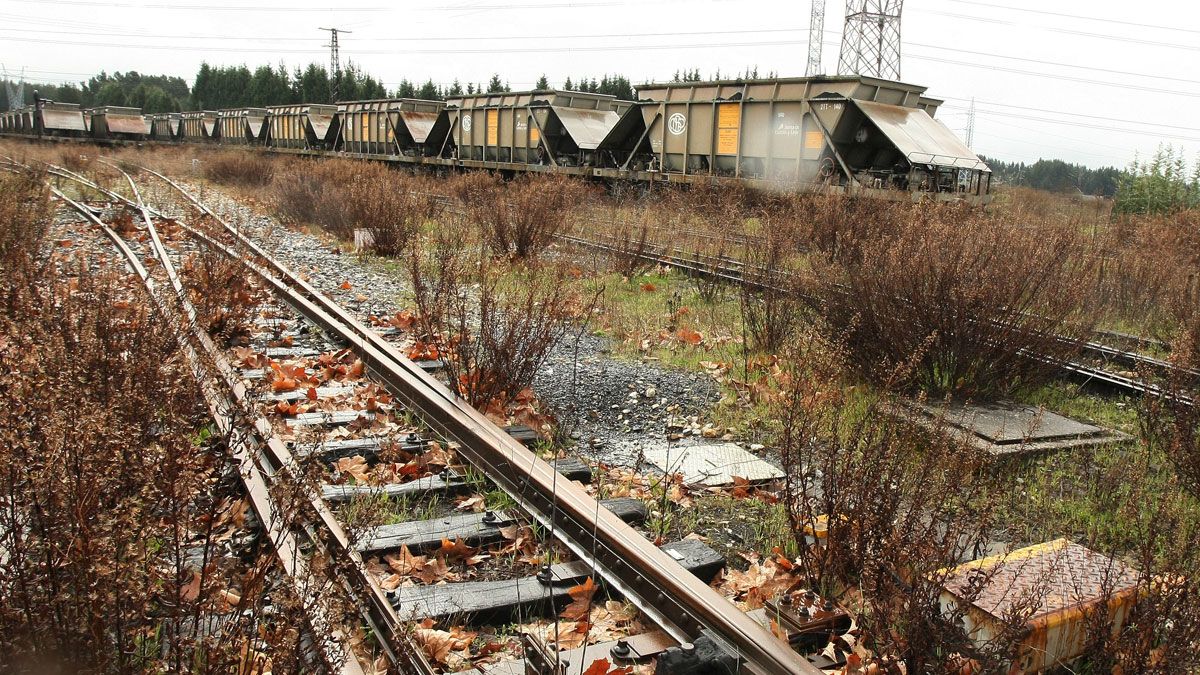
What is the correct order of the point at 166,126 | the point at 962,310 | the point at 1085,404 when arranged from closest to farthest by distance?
the point at 962,310, the point at 1085,404, the point at 166,126

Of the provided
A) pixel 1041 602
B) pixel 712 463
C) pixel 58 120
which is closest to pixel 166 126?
pixel 58 120

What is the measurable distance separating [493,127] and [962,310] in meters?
21.4

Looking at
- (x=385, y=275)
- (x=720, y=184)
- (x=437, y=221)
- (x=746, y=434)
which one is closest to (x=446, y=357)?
(x=746, y=434)

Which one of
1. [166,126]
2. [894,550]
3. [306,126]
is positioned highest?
[166,126]

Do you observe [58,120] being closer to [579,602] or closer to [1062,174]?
[579,602]

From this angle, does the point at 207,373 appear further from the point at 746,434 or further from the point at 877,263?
the point at 877,263

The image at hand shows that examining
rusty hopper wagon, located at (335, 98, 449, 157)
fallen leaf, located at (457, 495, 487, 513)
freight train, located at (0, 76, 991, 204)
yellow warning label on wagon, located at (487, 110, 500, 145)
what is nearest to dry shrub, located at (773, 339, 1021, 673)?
fallen leaf, located at (457, 495, 487, 513)

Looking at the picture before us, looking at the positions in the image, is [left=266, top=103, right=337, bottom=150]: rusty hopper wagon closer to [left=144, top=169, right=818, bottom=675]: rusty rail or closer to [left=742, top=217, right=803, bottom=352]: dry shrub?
[left=742, top=217, right=803, bottom=352]: dry shrub

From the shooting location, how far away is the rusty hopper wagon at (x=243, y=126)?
148ft

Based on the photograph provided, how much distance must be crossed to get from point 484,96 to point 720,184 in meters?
11.9

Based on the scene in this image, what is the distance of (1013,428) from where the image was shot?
524 centimetres

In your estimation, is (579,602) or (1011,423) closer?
(579,602)

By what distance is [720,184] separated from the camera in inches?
675

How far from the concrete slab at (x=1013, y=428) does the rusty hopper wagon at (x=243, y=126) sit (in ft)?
148
